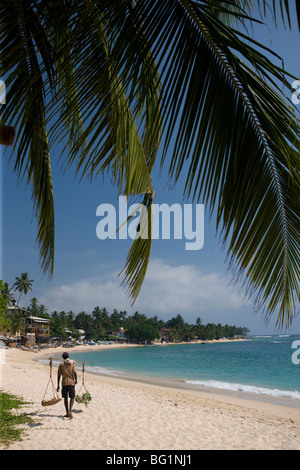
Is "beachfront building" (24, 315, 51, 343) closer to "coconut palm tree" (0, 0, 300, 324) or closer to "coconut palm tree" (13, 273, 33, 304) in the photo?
"coconut palm tree" (13, 273, 33, 304)

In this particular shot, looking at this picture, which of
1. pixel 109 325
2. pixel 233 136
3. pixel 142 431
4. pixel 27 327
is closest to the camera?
pixel 233 136

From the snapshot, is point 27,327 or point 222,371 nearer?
point 222,371

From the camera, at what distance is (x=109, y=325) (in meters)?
114

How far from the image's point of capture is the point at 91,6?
151cm

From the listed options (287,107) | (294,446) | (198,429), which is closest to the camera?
(287,107)

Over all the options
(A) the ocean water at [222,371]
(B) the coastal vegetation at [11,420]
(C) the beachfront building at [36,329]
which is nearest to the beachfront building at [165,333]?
(C) the beachfront building at [36,329]

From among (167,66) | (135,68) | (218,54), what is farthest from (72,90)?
(218,54)

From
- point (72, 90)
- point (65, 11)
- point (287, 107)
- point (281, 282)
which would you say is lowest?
point (281, 282)

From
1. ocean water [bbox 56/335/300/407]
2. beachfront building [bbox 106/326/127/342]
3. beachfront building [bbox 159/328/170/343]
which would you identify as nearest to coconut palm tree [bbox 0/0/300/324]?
ocean water [bbox 56/335/300/407]

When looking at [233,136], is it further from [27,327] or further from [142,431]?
[27,327]

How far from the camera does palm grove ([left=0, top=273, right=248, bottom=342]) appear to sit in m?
77.2

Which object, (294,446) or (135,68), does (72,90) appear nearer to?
(135,68)

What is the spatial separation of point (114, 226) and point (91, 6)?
48.0 inches

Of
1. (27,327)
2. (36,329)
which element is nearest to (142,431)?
(36,329)
